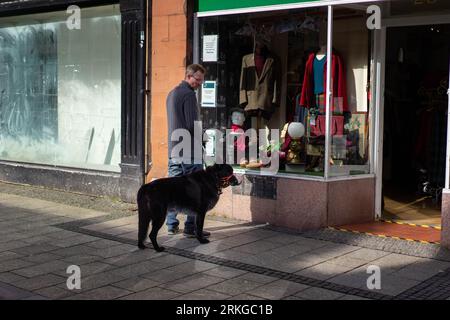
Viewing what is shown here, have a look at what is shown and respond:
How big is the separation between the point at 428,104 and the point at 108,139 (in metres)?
4.96

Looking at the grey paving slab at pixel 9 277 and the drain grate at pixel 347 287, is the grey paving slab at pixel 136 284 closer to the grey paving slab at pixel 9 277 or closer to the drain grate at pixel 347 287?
the drain grate at pixel 347 287

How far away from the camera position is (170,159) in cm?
712

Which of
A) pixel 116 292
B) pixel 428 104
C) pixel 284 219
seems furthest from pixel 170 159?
pixel 428 104

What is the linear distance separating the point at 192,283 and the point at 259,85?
12.3 feet

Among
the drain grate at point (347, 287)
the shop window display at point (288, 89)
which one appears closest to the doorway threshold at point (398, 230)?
the drain grate at point (347, 287)

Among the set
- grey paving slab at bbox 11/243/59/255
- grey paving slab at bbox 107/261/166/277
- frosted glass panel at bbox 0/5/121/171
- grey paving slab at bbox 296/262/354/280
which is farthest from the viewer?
frosted glass panel at bbox 0/5/121/171

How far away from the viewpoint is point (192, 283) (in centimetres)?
544

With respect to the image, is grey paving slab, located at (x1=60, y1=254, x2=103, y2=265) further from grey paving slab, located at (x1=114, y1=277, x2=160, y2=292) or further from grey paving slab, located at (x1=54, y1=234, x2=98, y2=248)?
grey paving slab, located at (x1=114, y1=277, x2=160, y2=292)

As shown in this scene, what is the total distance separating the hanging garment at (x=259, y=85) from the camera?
8.39 metres

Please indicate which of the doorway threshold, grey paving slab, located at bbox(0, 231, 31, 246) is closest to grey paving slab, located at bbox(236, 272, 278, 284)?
the doorway threshold

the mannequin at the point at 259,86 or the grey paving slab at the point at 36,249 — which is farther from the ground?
the mannequin at the point at 259,86

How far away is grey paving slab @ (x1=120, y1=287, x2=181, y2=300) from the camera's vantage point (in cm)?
506

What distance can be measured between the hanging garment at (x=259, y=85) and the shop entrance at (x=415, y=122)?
165 centimetres

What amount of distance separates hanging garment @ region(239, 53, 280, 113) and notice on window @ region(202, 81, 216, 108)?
409 millimetres
